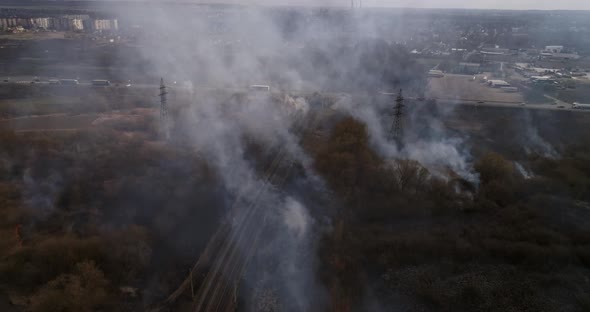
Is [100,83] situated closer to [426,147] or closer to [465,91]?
[426,147]

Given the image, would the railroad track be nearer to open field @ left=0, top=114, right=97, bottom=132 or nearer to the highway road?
open field @ left=0, top=114, right=97, bottom=132

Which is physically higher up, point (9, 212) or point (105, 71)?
point (105, 71)

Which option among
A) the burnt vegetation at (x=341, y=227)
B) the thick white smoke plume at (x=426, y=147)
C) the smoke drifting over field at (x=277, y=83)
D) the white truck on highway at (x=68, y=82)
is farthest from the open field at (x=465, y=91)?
the white truck on highway at (x=68, y=82)

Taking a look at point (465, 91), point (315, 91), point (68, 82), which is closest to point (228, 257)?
point (315, 91)

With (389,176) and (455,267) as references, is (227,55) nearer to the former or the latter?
(389,176)

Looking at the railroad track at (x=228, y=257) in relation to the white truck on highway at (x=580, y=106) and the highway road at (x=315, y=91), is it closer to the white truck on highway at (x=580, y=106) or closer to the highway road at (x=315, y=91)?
the highway road at (x=315, y=91)

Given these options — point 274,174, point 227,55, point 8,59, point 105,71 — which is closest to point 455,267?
point 274,174
